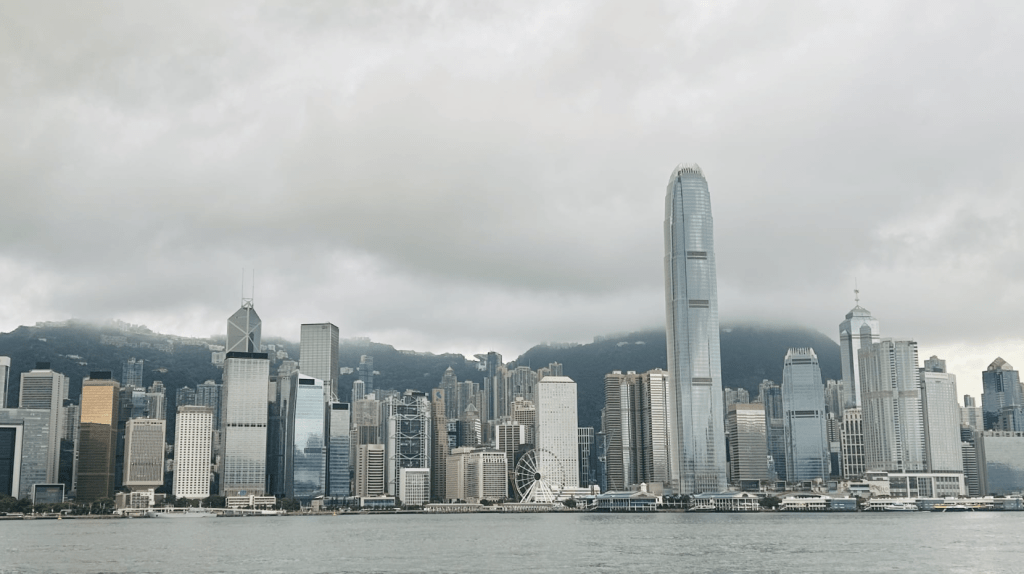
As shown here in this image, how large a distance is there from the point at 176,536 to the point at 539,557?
275ft

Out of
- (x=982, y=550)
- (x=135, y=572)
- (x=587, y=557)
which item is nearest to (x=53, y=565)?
(x=135, y=572)

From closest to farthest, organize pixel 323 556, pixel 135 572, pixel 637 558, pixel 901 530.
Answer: pixel 135 572, pixel 637 558, pixel 323 556, pixel 901 530

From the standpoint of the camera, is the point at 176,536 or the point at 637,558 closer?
the point at 637,558

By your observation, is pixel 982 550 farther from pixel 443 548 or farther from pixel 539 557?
pixel 443 548

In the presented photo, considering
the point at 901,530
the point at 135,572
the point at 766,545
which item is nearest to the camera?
the point at 135,572

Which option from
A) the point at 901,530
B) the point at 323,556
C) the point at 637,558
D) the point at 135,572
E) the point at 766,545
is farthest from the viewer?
the point at 901,530

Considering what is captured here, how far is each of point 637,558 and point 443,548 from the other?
29.5 meters

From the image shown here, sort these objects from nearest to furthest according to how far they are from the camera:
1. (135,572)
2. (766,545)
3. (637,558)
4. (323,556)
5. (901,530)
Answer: (135,572), (637,558), (323,556), (766,545), (901,530)

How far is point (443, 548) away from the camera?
128375mm

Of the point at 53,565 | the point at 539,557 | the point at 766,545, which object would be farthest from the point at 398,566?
the point at 766,545

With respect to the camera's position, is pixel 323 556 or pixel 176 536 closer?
pixel 323 556

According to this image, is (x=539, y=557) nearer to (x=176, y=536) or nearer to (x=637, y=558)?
(x=637, y=558)

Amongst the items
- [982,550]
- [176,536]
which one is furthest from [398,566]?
[176,536]

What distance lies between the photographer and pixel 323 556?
4552 inches
